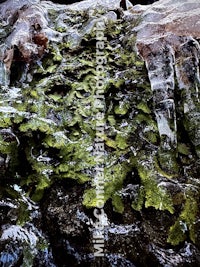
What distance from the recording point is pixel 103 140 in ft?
11.8

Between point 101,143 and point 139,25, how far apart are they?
2607mm

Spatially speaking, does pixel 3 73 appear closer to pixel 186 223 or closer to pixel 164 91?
pixel 164 91

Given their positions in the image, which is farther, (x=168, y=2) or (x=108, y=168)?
(x=168, y=2)

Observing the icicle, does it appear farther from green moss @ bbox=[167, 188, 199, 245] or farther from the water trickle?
the water trickle

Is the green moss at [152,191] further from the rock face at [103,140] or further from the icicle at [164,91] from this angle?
the icicle at [164,91]

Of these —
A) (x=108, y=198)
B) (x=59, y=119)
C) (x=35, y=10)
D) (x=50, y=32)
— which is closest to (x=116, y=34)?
(x=50, y=32)

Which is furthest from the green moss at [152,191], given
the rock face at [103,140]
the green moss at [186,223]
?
the green moss at [186,223]

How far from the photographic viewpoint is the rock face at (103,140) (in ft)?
9.37

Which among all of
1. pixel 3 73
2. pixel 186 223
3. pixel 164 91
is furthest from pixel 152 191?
pixel 3 73

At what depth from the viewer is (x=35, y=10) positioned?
17.4 feet

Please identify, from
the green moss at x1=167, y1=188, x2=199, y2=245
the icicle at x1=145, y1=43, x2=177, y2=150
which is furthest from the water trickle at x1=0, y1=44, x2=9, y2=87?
the green moss at x1=167, y1=188, x2=199, y2=245

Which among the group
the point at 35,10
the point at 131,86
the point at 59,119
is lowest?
the point at 59,119

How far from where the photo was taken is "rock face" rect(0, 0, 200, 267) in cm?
286

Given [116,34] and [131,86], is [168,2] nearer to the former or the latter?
[116,34]
